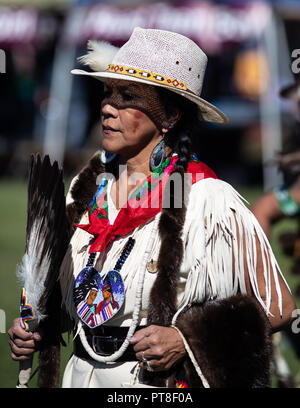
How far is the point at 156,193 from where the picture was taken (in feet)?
8.45

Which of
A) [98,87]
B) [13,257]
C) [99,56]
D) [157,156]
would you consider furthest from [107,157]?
[98,87]

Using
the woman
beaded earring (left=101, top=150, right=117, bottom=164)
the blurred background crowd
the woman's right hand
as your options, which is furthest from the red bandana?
the blurred background crowd

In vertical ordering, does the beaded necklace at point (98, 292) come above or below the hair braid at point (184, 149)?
below

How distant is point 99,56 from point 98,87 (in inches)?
542

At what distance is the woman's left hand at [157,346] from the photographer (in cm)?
238

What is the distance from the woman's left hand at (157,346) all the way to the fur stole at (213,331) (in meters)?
0.04

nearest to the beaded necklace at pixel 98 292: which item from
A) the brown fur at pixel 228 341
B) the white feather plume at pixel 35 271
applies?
the white feather plume at pixel 35 271

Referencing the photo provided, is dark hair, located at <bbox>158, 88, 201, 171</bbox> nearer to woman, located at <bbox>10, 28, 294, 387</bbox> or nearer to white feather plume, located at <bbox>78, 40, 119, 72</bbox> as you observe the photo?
woman, located at <bbox>10, 28, 294, 387</bbox>

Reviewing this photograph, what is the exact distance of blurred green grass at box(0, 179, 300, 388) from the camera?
15.8 feet

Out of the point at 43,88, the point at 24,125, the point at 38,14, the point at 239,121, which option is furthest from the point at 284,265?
the point at 24,125

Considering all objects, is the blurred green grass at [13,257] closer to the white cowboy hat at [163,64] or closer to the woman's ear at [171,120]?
the woman's ear at [171,120]

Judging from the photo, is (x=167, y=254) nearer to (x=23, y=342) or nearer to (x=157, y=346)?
(x=157, y=346)

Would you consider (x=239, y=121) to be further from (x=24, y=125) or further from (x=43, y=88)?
(x=24, y=125)
